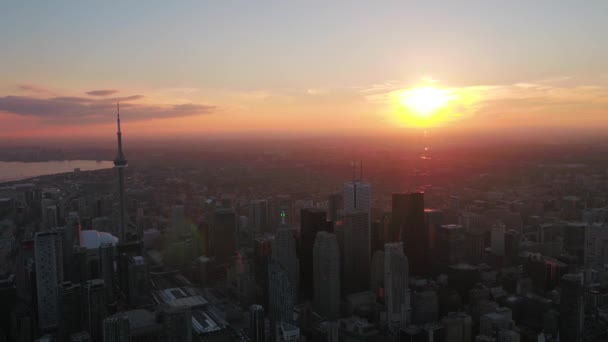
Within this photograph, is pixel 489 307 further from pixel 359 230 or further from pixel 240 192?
pixel 240 192

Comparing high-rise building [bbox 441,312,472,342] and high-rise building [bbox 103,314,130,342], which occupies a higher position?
high-rise building [bbox 103,314,130,342]

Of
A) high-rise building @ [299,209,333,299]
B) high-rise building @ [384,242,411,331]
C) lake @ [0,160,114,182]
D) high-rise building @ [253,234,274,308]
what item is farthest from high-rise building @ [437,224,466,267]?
lake @ [0,160,114,182]

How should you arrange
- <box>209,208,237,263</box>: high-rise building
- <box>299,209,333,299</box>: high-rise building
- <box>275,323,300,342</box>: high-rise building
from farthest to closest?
<box>209,208,237,263</box>: high-rise building → <box>299,209,333,299</box>: high-rise building → <box>275,323,300,342</box>: high-rise building

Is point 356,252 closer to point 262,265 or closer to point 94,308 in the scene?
point 262,265

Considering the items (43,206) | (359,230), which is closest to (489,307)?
(359,230)

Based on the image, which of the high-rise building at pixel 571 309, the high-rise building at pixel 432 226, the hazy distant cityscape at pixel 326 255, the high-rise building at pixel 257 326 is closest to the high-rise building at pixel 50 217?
the hazy distant cityscape at pixel 326 255

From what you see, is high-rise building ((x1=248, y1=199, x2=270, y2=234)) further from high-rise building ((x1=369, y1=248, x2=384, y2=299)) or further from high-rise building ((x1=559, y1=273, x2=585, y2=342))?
high-rise building ((x1=559, y1=273, x2=585, y2=342))

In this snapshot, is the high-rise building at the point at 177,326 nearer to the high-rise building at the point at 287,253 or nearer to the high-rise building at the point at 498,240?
the high-rise building at the point at 287,253

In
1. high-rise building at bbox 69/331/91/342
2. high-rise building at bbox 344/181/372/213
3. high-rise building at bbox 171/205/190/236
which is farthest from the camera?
high-rise building at bbox 171/205/190/236
